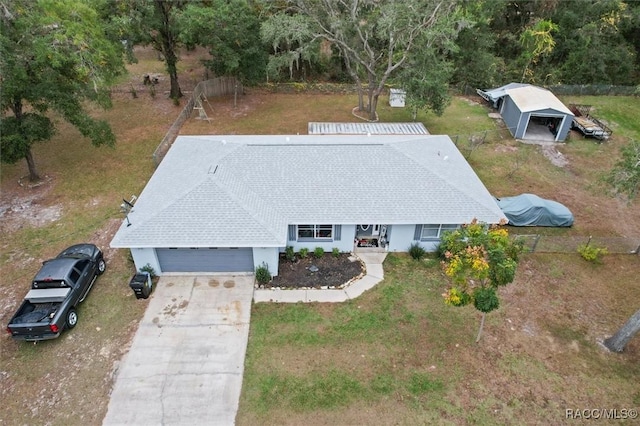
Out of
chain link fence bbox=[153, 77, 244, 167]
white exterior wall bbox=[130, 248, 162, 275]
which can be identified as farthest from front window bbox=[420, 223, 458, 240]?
chain link fence bbox=[153, 77, 244, 167]

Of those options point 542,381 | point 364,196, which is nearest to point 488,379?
point 542,381

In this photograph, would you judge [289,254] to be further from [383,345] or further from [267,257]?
[383,345]

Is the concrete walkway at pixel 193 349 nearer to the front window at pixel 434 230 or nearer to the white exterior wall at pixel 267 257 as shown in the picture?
the white exterior wall at pixel 267 257

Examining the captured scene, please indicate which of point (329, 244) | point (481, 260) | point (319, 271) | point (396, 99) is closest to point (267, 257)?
point (319, 271)

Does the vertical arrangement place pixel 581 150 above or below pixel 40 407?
above

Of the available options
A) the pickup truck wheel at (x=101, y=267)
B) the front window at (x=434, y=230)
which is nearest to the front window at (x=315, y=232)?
the front window at (x=434, y=230)

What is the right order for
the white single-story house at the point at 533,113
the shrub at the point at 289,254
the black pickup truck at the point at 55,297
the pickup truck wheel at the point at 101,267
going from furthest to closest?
the white single-story house at the point at 533,113 → the shrub at the point at 289,254 → the pickup truck wheel at the point at 101,267 → the black pickup truck at the point at 55,297

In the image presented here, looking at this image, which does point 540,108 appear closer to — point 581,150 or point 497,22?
point 581,150
